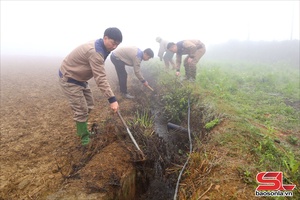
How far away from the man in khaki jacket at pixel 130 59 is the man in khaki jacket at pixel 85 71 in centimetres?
217

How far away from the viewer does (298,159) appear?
8.55 ft

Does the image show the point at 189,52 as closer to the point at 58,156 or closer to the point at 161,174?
the point at 161,174

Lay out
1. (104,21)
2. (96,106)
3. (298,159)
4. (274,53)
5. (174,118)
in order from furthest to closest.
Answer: (104,21), (274,53), (96,106), (174,118), (298,159)

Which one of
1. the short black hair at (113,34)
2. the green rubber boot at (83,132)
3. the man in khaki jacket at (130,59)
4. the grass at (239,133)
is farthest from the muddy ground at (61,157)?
the short black hair at (113,34)

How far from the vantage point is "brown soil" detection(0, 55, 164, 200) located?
7.71 ft

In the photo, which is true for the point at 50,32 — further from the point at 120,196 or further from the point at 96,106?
the point at 120,196

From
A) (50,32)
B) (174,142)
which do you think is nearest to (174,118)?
(174,142)

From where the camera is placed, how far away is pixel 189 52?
256 inches

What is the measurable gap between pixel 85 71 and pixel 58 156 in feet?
4.47

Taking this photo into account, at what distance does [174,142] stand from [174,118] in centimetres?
84

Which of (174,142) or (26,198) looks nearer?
(26,198)

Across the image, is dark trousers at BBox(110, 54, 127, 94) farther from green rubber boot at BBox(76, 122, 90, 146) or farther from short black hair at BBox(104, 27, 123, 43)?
short black hair at BBox(104, 27, 123, 43)
